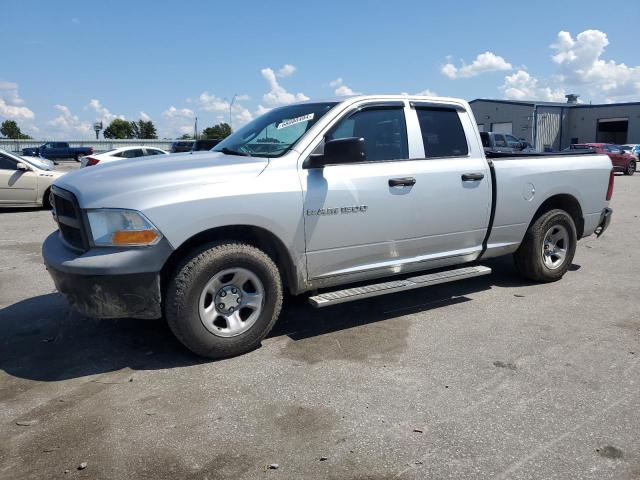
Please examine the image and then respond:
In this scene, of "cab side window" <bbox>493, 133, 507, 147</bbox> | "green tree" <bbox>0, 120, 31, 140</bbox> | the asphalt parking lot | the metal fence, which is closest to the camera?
the asphalt parking lot

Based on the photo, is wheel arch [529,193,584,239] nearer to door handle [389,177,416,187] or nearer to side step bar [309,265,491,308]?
side step bar [309,265,491,308]

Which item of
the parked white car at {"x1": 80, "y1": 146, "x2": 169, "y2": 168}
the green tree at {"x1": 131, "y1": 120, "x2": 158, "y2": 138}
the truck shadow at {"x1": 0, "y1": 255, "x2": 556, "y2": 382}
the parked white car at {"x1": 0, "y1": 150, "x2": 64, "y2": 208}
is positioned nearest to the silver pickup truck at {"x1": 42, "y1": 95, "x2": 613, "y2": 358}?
the truck shadow at {"x1": 0, "y1": 255, "x2": 556, "y2": 382}

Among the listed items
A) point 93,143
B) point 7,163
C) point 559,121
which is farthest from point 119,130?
point 7,163

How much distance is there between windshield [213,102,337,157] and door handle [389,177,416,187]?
822 millimetres

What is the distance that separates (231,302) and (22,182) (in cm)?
1052

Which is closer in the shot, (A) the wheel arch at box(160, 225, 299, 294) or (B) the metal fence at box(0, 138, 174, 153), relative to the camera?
(A) the wheel arch at box(160, 225, 299, 294)

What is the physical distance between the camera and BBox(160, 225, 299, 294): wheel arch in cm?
384

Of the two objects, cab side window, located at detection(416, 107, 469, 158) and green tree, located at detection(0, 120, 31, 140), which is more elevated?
green tree, located at detection(0, 120, 31, 140)

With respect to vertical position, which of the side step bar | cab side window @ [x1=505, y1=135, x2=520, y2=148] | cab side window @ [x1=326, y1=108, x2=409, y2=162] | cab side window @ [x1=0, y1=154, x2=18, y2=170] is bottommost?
the side step bar

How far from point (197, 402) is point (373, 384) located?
115 centimetres

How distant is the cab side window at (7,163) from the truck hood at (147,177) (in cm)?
945

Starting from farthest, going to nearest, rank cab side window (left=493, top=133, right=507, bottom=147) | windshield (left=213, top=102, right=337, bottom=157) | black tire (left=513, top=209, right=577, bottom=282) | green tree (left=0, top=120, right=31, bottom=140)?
green tree (left=0, top=120, right=31, bottom=140)
cab side window (left=493, top=133, right=507, bottom=147)
black tire (left=513, top=209, right=577, bottom=282)
windshield (left=213, top=102, right=337, bottom=157)

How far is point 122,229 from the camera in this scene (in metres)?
3.55

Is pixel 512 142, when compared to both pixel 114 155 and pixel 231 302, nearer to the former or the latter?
pixel 114 155
